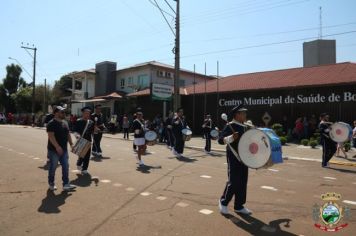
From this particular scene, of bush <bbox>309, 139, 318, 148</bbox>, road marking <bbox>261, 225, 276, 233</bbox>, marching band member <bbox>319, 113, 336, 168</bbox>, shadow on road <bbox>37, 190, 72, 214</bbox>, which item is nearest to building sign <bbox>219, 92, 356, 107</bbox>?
bush <bbox>309, 139, 318, 148</bbox>

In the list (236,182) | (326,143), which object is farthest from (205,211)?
(326,143)

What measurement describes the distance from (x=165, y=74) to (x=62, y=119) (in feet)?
107

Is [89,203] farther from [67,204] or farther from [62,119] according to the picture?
[62,119]

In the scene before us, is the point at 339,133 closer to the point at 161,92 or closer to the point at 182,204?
the point at 182,204

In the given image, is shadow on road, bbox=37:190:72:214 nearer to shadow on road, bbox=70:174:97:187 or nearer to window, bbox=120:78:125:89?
shadow on road, bbox=70:174:97:187

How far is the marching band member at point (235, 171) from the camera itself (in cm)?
619

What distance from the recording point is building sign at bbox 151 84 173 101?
25.9 meters

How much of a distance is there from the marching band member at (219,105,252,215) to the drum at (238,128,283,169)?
0.17 meters

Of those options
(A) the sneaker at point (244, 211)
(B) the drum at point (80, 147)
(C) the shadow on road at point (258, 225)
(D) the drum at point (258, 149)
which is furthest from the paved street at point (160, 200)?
(D) the drum at point (258, 149)

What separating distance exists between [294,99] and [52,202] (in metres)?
19.8

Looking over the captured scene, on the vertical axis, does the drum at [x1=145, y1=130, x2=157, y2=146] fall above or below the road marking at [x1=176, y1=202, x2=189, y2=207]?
above

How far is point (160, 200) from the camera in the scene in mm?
7160

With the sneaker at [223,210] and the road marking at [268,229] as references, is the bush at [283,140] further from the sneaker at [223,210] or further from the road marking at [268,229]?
the road marking at [268,229]

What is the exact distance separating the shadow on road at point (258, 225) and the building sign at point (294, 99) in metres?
17.8
